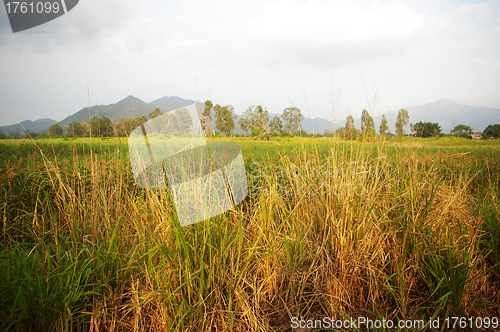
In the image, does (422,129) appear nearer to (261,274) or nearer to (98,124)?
(261,274)

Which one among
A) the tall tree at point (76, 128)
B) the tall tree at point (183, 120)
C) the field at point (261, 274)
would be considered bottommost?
the field at point (261, 274)

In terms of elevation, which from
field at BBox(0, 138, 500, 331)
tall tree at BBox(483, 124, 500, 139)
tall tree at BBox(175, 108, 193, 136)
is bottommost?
field at BBox(0, 138, 500, 331)

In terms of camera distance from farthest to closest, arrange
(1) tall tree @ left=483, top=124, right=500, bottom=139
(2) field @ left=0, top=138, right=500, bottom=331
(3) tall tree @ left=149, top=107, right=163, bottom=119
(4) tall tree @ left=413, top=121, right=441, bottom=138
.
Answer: (1) tall tree @ left=483, top=124, right=500, bottom=139 < (4) tall tree @ left=413, top=121, right=441, bottom=138 < (3) tall tree @ left=149, top=107, right=163, bottom=119 < (2) field @ left=0, top=138, right=500, bottom=331

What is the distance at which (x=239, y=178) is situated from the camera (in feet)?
9.58

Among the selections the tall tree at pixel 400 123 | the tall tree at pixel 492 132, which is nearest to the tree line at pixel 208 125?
the tall tree at pixel 400 123


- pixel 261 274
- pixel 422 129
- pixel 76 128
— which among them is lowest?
pixel 261 274

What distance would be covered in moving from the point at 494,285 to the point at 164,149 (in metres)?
3.11

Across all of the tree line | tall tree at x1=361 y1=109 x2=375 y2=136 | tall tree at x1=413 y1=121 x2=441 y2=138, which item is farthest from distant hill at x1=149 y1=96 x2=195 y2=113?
tall tree at x1=413 y1=121 x2=441 y2=138

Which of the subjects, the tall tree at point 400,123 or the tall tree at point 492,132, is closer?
the tall tree at point 400,123

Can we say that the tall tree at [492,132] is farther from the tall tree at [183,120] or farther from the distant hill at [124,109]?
the distant hill at [124,109]

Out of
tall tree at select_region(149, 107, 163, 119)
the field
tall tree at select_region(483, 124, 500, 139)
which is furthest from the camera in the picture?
tall tree at select_region(483, 124, 500, 139)

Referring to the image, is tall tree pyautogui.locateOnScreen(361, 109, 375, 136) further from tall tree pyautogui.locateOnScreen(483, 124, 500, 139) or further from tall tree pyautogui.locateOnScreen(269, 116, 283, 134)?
tall tree pyautogui.locateOnScreen(483, 124, 500, 139)

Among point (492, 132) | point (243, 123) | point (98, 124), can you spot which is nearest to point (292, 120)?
point (243, 123)

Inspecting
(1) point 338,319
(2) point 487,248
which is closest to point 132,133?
(1) point 338,319
